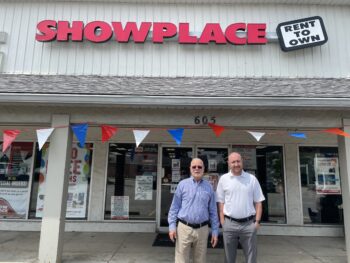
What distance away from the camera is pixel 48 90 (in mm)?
6074

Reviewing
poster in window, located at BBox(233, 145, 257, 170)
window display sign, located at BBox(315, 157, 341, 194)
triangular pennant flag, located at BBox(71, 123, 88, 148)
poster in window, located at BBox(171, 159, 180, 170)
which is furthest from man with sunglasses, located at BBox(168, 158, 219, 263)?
window display sign, located at BBox(315, 157, 341, 194)

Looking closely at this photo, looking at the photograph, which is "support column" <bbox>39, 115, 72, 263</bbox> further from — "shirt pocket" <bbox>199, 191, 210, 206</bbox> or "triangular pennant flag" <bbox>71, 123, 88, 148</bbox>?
"shirt pocket" <bbox>199, 191, 210, 206</bbox>

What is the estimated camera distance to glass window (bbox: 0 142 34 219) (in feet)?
28.8

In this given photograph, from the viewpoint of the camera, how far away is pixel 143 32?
320 inches

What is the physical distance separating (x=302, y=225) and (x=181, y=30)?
6096 millimetres

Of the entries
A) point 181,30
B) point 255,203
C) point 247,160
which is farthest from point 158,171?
point 255,203

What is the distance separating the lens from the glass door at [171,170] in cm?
875

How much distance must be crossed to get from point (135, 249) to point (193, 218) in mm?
2991

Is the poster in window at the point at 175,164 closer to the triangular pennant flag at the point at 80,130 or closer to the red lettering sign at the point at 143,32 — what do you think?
the red lettering sign at the point at 143,32

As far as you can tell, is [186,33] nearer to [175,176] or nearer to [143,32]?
[143,32]

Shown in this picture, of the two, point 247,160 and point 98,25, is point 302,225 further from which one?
point 98,25

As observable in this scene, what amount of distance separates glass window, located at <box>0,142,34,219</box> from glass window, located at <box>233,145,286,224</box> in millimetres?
5905

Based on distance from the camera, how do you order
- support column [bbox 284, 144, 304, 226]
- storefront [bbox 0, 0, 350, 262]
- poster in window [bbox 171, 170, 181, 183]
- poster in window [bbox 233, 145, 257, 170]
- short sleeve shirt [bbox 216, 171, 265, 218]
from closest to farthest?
1. short sleeve shirt [bbox 216, 171, 265, 218]
2. storefront [bbox 0, 0, 350, 262]
3. support column [bbox 284, 144, 304, 226]
4. poster in window [bbox 171, 170, 181, 183]
5. poster in window [bbox 233, 145, 257, 170]

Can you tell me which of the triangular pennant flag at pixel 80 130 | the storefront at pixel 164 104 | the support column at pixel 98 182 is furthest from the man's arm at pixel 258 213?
the support column at pixel 98 182
